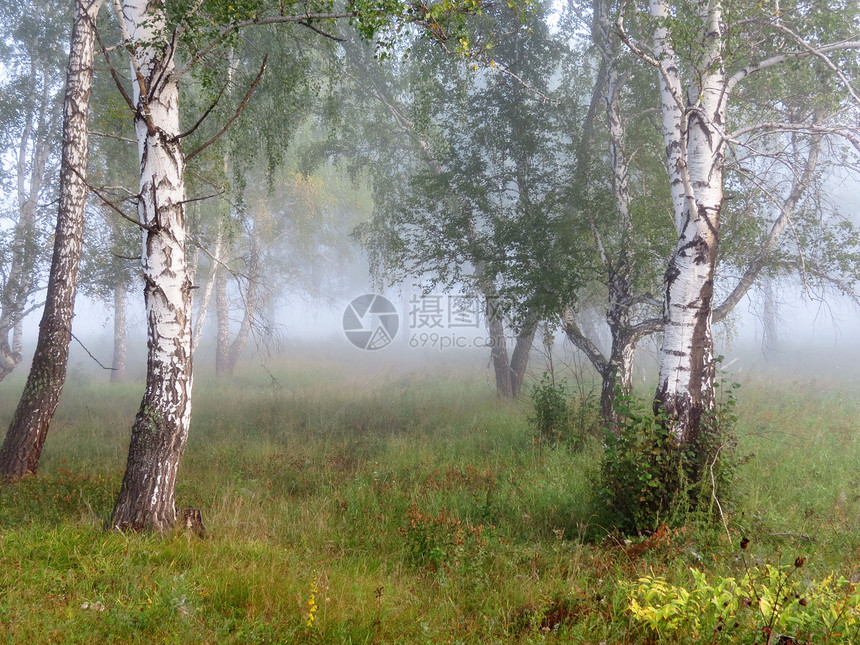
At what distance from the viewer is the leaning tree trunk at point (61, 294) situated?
6578 millimetres

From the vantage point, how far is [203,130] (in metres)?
9.49

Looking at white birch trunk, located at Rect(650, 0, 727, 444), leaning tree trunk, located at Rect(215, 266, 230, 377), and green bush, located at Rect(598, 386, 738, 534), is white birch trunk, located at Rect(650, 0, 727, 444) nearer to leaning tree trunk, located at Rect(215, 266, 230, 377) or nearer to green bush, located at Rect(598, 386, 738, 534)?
green bush, located at Rect(598, 386, 738, 534)

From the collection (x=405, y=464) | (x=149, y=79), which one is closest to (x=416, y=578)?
(x=405, y=464)

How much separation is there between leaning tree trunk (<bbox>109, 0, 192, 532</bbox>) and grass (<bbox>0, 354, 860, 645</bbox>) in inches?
16.2

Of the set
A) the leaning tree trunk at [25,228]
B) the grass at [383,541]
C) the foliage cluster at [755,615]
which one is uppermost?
the leaning tree trunk at [25,228]

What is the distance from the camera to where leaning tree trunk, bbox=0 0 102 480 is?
6578mm

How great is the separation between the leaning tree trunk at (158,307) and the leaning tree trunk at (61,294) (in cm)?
289

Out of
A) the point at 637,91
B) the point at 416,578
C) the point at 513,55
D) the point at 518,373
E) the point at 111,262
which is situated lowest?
the point at 416,578

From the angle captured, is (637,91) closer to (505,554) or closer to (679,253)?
(679,253)

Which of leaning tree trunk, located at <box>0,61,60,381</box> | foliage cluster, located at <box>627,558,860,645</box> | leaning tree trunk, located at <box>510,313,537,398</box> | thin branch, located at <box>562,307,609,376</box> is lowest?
foliage cluster, located at <box>627,558,860,645</box>

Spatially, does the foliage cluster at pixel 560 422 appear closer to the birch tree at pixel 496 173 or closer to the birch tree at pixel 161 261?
the birch tree at pixel 496 173

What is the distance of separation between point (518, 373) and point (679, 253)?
307 inches

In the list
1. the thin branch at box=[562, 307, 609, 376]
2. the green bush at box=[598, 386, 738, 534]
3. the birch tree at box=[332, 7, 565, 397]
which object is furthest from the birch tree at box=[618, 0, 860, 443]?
the thin branch at box=[562, 307, 609, 376]

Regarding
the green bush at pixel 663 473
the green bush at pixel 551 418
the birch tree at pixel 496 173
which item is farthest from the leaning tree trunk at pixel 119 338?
the green bush at pixel 663 473
